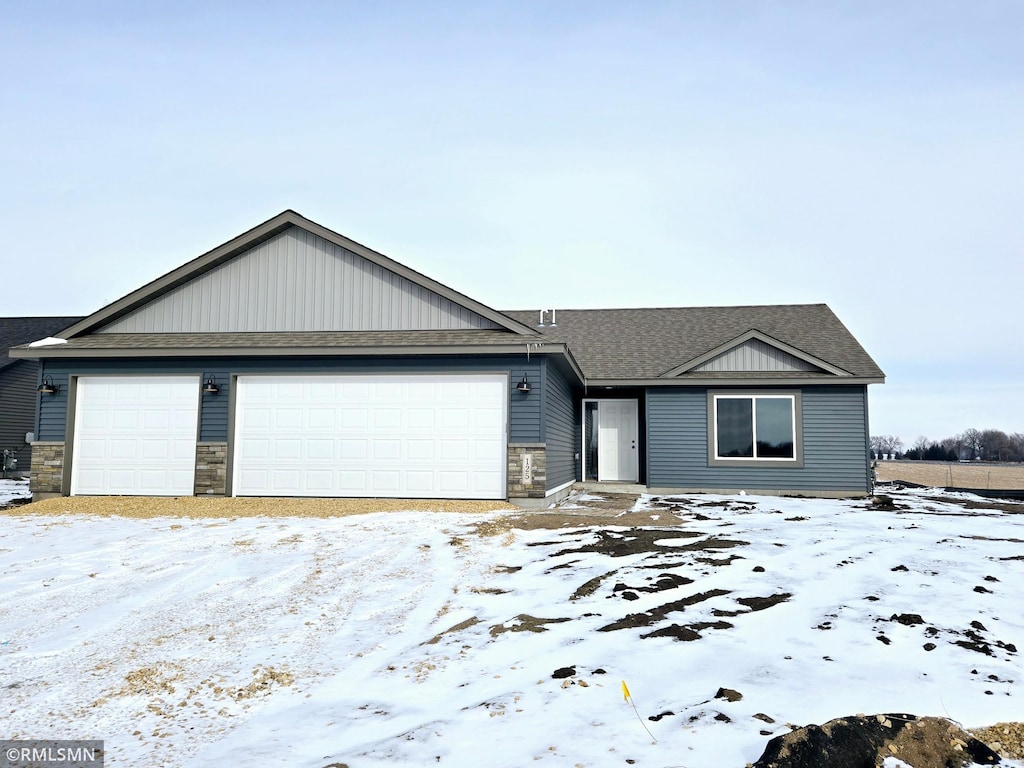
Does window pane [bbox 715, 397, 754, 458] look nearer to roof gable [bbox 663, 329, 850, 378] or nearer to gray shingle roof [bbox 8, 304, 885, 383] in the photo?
gray shingle roof [bbox 8, 304, 885, 383]

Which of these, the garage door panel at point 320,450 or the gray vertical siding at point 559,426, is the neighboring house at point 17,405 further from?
the gray vertical siding at point 559,426

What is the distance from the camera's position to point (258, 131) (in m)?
15.9

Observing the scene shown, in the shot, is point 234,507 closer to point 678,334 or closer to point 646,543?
point 646,543

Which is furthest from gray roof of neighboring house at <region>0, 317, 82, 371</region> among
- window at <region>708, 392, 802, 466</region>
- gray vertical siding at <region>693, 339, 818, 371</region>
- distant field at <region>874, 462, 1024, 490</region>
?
distant field at <region>874, 462, 1024, 490</region>

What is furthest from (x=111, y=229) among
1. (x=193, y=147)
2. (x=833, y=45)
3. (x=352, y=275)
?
(x=833, y=45)

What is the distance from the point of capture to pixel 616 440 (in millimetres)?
16844

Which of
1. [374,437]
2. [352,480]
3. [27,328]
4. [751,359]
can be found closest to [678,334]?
[751,359]

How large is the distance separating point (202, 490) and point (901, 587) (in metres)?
11.2

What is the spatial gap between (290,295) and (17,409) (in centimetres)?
1767

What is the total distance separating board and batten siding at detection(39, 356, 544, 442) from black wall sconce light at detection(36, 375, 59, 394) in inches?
3.1

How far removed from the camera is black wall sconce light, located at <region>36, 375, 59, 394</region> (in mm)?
12359

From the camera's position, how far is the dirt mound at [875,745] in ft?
8.70

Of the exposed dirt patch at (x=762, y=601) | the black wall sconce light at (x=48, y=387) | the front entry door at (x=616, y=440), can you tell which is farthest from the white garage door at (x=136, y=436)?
the exposed dirt patch at (x=762, y=601)

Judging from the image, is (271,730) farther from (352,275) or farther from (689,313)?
(689,313)
